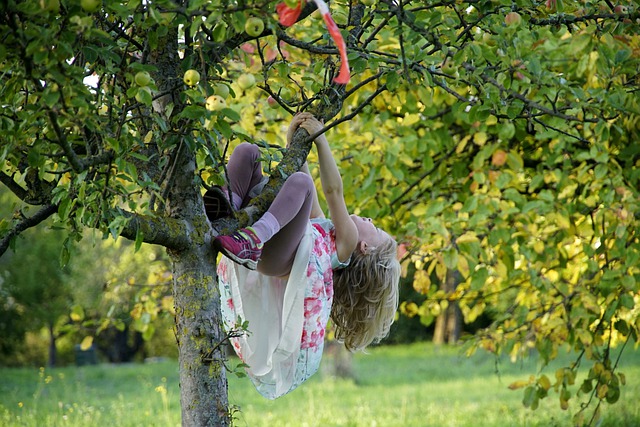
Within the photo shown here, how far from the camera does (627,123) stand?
4.15m

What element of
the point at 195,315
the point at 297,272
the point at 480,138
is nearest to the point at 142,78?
the point at 195,315

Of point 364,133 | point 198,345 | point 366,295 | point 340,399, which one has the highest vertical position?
point 364,133

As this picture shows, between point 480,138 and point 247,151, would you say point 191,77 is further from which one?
point 480,138

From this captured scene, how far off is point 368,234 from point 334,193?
485mm

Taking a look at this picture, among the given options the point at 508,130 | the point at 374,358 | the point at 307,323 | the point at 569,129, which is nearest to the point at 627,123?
the point at 569,129

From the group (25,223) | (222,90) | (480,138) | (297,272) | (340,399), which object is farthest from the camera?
(340,399)

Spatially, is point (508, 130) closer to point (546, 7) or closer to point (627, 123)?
point (627, 123)

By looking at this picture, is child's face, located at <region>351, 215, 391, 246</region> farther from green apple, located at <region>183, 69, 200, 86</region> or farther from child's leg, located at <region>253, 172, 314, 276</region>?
green apple, located at <region>183, 69, 200, 86</region>

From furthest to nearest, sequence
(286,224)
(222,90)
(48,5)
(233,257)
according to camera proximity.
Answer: (286,224) < (233,257) < (222,90) < (48,5)

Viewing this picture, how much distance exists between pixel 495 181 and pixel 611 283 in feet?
2.70

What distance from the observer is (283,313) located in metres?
2.93

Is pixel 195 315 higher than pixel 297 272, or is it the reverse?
pixel 297 272

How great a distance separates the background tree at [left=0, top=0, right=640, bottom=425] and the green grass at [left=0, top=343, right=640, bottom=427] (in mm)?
840

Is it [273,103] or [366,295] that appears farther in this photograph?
[366,295]
